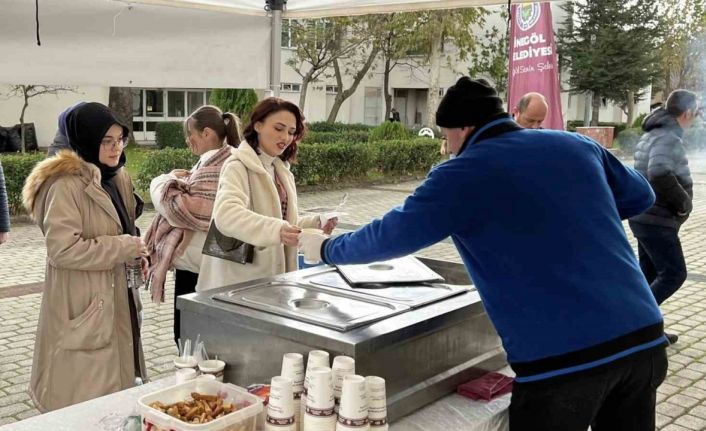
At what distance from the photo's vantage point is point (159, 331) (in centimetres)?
536

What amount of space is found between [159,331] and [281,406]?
4038mm

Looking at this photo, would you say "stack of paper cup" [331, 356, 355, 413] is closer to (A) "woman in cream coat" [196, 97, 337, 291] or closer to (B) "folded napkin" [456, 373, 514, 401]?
(B) "folded napkin" [456, 373, 514, 401]

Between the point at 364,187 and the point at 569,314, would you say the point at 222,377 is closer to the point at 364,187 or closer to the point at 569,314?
the point at 569,314

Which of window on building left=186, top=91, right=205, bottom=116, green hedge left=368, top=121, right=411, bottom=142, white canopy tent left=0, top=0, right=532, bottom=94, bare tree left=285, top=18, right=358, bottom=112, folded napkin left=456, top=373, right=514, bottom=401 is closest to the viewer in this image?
folded napkin left=456, top=373, right=514, bottom=401

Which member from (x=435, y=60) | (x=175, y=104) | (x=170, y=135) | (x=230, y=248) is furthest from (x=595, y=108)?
(x=230, y=248)

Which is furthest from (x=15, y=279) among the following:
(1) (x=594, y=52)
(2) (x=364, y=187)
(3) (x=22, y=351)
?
(1) (x=594, y=52)

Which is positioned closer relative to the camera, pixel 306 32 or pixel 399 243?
pixel 399 243

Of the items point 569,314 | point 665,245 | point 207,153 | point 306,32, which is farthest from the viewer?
point 306,32

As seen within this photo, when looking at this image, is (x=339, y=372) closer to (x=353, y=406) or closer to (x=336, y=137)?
(x=353, y=406)

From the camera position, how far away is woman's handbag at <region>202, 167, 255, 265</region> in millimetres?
2730

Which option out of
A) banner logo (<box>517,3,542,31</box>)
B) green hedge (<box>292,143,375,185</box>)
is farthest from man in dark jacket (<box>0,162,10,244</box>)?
green hedge (<box>292,143,375,185</box>)

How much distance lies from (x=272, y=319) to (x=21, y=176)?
912cm

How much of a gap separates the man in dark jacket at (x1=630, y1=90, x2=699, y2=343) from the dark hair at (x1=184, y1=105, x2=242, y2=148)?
8.62ft

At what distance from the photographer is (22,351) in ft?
15.7
